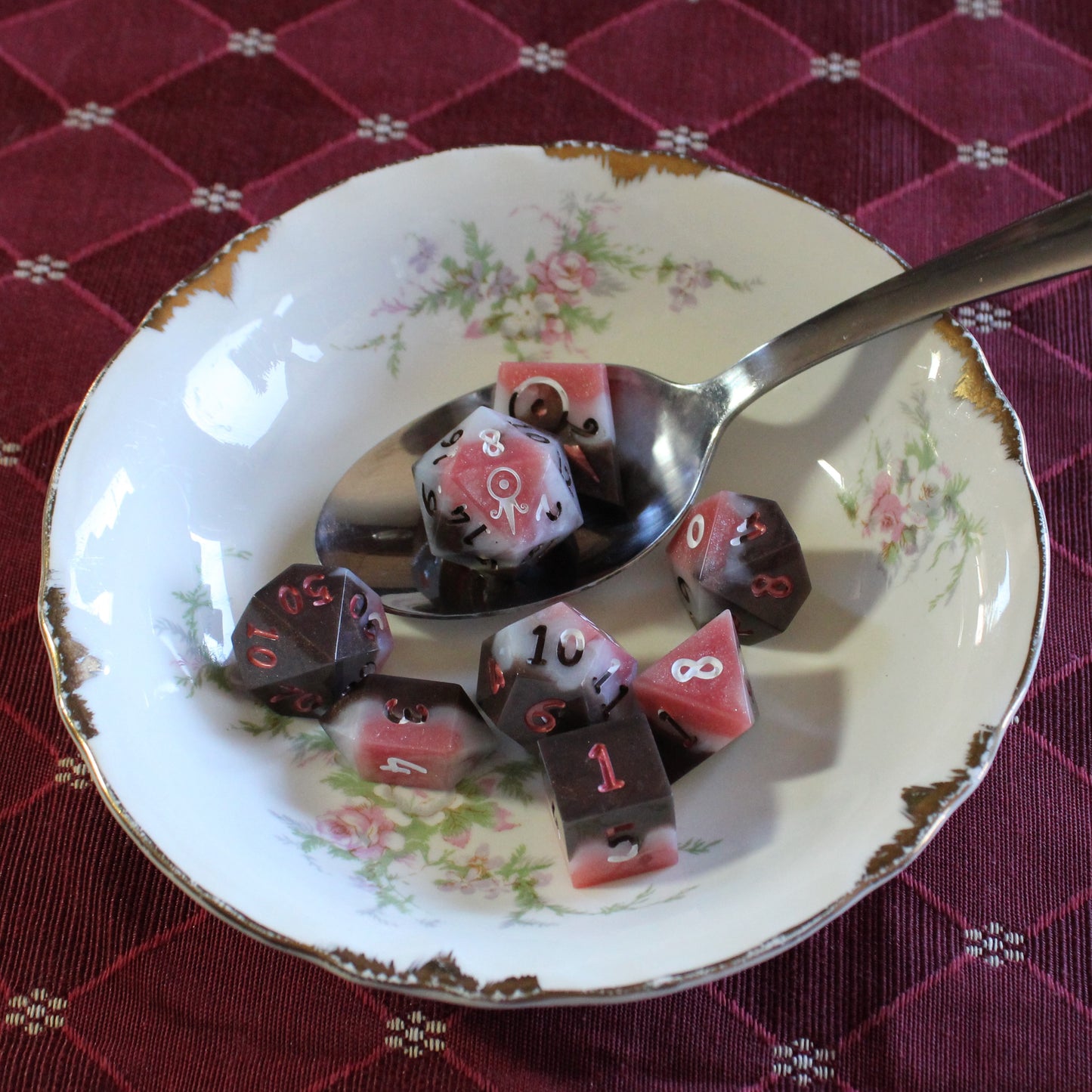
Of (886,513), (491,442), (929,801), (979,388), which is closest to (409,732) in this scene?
(491,442)

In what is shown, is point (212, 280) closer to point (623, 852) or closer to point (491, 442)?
point (491, 442)

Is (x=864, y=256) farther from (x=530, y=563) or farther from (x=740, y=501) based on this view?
(x=530, y=563)

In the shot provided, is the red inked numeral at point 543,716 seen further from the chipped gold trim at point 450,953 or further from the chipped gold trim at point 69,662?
the chipped gold trim at point 69,662

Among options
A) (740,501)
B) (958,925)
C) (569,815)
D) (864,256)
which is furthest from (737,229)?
(958,925)

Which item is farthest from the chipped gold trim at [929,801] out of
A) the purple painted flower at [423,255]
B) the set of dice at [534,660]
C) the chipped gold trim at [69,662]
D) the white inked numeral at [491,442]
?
the purple painted flower at [423,255]

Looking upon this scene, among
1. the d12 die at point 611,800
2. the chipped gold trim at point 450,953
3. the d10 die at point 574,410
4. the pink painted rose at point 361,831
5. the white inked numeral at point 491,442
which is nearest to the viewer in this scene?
the chipped gold trim at point 450,953
